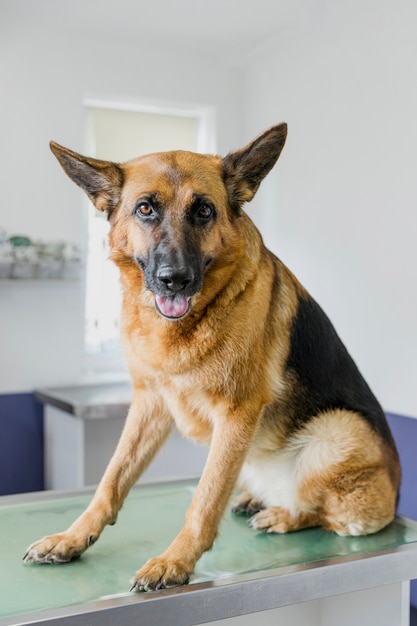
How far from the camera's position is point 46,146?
10.8ft

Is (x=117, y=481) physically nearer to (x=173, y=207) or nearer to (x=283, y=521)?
(x=283, y=521)

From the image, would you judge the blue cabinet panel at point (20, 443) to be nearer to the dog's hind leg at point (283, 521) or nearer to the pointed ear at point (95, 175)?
the dog's hind leg at point (283, 521)

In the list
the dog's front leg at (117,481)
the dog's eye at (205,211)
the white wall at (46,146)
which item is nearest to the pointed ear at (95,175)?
the dog's eye at (205,211)

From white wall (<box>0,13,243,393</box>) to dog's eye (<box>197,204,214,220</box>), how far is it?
2214 mm

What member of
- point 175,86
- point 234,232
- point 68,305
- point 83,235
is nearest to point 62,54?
point 175,86

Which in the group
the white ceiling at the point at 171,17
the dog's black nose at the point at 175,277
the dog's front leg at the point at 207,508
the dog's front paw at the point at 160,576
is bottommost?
the dog's front paw at the point at 160,576

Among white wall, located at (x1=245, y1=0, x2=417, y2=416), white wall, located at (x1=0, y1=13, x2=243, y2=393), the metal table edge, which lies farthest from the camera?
white wall, located at (x1=0, y1=13, x2=243, y2=393)

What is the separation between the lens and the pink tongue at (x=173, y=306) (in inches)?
45.3

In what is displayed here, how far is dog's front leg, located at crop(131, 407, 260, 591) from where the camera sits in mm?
1133

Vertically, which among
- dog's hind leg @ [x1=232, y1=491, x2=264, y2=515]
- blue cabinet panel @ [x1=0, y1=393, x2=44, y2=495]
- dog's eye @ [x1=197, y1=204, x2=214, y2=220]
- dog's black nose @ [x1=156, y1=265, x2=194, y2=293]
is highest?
dog's eye @ [x1=197, y1=204, x2=214, y2=220]

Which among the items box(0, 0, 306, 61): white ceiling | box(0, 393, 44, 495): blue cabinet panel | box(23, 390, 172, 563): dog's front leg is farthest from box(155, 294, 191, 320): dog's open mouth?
box(0, 393, 44, 495): blue cabinet panel

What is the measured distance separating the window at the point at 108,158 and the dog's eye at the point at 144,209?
2.33m

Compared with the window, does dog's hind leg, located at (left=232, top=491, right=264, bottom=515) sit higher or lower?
lower

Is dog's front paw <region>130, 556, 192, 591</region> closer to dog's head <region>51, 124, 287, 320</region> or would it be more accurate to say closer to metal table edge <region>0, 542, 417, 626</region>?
metal table edge <region>0, 542, 417, 626</region>
